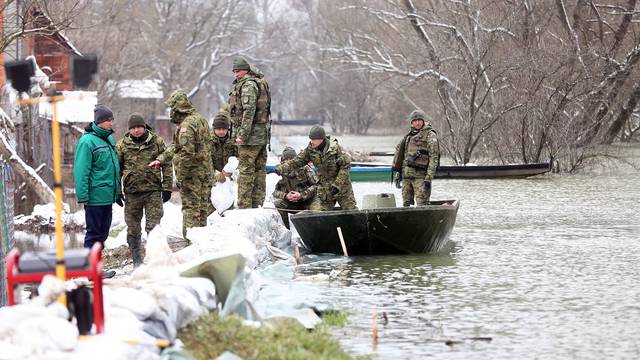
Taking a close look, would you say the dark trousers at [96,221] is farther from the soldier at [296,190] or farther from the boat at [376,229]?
the soldier at [296,190]

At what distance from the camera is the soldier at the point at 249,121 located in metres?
16.2

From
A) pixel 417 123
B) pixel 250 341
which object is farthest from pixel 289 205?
pixel 250 341

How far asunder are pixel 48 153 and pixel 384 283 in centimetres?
1676

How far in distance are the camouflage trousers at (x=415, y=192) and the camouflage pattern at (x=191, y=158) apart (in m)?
3.74

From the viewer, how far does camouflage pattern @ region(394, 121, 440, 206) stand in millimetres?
17406

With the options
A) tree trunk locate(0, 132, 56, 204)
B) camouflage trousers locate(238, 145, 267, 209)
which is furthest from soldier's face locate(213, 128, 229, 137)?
tree trunk locate(0, 132, 56, 204)

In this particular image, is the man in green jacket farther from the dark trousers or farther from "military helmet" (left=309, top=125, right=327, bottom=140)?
"military helmet" (left=309, top=125, right=327, bottom=140)

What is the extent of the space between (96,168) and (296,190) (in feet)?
13.1

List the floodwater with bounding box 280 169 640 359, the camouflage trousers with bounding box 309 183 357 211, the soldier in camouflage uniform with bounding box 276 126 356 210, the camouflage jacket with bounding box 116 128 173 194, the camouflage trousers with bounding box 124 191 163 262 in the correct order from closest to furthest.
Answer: the floodwater with bounding box 280 169 640 359 → the camouflage jacket with bounding box 116 128 173 194 → the camouflage trousers with bounding box 124 191 163 262 → the soldier in camouflage uniform with bounding box 276 126 356 210 → the camouflage trousers with bounding box 309 183 357 211

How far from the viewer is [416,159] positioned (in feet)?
57.7

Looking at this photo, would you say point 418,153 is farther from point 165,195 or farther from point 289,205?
point 165,195

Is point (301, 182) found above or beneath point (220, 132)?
beneath

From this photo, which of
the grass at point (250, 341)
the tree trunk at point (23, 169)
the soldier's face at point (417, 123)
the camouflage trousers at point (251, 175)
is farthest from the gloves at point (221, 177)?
the grass at point (250, 341)

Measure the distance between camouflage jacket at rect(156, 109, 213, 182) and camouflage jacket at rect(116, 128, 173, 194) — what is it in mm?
280
